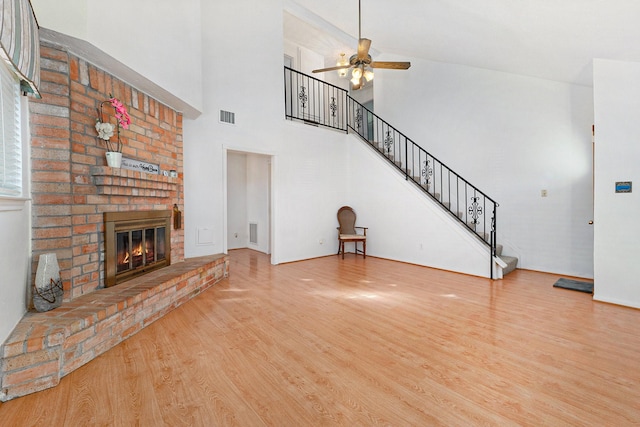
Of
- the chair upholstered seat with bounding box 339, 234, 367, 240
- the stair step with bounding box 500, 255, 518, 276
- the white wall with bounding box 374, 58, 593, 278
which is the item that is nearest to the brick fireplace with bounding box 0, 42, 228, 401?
the chair upholstered seat with bounding box 339, 234, 367, 240

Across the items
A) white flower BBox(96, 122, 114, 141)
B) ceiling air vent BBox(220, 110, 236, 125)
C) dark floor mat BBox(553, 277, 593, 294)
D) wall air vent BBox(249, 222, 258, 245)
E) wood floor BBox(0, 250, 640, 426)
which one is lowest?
wood floor BBox(0, 250, 640, 426)

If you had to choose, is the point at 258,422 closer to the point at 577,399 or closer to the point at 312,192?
the point at 577,399

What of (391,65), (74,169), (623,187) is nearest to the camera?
(74,169)

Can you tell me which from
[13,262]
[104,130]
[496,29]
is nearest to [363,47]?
[496,29]

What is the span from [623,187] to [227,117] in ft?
18.4

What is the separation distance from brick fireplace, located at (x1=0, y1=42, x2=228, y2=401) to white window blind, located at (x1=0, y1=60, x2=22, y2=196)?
0.15 m

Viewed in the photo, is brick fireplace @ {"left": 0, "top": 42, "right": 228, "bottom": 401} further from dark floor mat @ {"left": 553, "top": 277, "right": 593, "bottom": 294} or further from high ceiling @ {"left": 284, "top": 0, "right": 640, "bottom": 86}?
dark floor mat @ {"left": 553, "top": 277, "right": 593, "bottom": 294}

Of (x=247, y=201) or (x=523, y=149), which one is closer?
(x=523, y=149)

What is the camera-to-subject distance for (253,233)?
25.9 ft

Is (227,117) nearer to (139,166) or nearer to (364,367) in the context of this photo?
(139,166)

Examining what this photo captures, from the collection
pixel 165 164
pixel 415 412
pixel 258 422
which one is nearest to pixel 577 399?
pixel 415 412

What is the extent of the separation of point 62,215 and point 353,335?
9.25 feet

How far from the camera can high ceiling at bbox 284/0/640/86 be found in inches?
114

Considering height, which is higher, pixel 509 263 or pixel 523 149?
→ pixel 523 149
